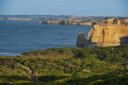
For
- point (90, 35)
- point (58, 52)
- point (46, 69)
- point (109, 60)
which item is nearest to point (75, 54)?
point (58, 52)

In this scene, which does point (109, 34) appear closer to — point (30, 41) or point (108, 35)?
point (108, 35)

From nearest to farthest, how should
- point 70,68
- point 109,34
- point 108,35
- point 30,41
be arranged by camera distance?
point 70,68
point 108,35
point 109,34
point 30,41

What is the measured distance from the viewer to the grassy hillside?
667 inches

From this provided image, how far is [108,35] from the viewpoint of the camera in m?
63.9

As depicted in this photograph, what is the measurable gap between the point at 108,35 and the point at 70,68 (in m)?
35.1

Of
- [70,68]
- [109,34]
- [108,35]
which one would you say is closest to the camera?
[70,68]

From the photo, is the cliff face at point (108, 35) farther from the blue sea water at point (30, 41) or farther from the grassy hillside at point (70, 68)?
the grassy hillside at point (70, 68)

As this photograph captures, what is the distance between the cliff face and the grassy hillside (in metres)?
20.6

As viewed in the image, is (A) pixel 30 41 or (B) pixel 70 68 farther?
(A) pixel 30 41

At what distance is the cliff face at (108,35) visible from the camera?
64000 millimetres

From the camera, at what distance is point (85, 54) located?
129 feet

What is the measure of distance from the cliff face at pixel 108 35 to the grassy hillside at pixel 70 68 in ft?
67.7

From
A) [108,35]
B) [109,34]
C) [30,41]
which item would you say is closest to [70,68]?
[108,35]

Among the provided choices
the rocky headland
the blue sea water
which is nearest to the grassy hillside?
the blue sea water
